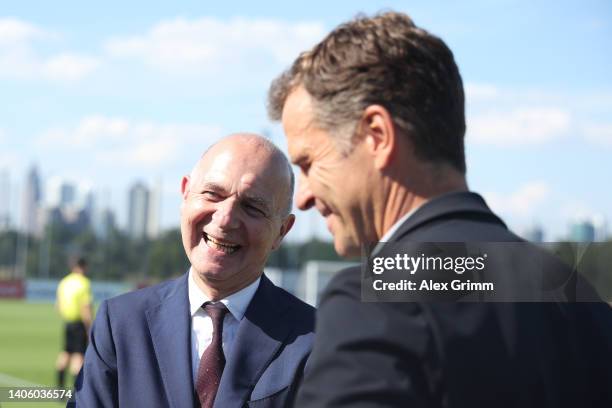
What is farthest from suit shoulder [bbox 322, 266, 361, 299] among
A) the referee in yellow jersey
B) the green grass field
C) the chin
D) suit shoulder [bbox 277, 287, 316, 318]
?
the referee in yellow jersey

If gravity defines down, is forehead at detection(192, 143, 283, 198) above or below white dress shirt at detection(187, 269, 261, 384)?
above

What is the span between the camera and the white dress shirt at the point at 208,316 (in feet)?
10.5

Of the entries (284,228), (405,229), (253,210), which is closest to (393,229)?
(405,229)

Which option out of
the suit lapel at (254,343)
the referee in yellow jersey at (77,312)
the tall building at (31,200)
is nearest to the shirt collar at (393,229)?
the suit lapel at (254,343)

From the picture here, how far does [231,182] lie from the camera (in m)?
3.25

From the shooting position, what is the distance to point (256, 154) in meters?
3.32

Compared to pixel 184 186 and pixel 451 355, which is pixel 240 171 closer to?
pixel 184 186

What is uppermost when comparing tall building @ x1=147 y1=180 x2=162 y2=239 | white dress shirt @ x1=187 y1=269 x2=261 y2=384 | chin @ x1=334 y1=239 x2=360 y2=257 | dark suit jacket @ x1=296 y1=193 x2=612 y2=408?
tall building @ x1=147 y1=180 x2=162 y2=239

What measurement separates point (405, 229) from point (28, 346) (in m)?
23.7

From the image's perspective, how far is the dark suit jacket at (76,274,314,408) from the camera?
3.01 m

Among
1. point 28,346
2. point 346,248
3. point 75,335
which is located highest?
point 28,346

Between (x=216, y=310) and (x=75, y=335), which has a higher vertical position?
(x=75, y=335)

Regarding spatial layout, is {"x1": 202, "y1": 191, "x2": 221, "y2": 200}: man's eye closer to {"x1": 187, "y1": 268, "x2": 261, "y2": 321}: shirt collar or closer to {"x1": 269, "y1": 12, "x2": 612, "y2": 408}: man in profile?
{"x1": 187, "y1": 268, "x2": 261, "y2": 321}: shirt collar

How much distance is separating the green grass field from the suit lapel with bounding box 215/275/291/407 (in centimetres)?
561
